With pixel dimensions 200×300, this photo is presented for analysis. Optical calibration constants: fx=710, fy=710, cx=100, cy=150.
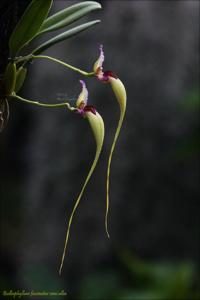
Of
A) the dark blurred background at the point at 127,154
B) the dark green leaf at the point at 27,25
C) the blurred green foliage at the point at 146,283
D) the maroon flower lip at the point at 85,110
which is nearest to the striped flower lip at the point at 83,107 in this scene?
the maroon flower lip at the point at 85,110

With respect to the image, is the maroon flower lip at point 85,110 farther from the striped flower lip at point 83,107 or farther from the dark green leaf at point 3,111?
the dark green leaf at point 3,111

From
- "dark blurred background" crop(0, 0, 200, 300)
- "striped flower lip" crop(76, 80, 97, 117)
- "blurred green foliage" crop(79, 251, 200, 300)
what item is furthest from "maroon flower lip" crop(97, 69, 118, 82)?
"dark blurred background" crop(0, 0, 200, 300)

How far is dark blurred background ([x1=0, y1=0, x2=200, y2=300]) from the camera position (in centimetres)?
379

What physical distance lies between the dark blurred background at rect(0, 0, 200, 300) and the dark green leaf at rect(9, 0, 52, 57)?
2.71 meters

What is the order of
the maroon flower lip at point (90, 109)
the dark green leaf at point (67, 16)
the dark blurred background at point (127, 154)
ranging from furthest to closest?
the dark blurred background at point (127, 154) → the dark green leaf at point (67, 16) → the maroon flower lip at point (90, 109)

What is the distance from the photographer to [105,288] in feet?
10.0

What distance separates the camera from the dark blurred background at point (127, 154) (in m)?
3.79

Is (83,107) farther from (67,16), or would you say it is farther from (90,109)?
(67,16)

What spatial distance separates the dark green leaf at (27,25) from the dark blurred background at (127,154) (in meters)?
2.71

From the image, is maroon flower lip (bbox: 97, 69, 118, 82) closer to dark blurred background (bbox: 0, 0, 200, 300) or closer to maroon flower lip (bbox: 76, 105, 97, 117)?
maroon flower lip (bbox: 76, 105, 97, 117)

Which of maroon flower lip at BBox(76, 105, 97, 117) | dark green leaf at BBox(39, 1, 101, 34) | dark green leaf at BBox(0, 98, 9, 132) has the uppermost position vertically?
dark green leaf at BBox(39, 1, 101, 34)

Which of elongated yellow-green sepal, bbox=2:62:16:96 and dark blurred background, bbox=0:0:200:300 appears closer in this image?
elongated yellow-green sepal, bbox=2:62:16:96

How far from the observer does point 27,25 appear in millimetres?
890

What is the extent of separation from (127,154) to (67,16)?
2.87 metres
